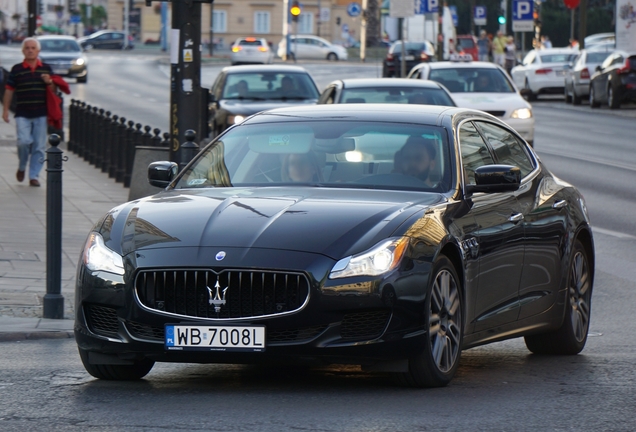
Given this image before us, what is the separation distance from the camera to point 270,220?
6887 mm

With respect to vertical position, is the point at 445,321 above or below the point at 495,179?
below

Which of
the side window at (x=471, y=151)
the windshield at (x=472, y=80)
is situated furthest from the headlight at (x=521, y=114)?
the side window at (x=471, y=151)

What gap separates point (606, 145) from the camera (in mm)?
28609

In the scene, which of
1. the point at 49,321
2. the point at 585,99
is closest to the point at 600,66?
the point at 585,99

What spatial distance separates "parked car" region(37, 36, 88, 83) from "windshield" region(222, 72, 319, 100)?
2597cm

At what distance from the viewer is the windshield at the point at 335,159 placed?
771cm

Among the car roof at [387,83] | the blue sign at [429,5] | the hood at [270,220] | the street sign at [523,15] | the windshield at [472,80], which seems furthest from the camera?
the blue sign at [429,5]

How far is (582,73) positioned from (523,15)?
8.32m

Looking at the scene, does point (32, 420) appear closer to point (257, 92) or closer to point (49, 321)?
point (49, 321)

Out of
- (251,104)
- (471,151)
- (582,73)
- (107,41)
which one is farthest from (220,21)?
(471,151)

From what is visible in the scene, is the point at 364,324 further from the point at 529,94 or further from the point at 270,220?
the point at 529,94

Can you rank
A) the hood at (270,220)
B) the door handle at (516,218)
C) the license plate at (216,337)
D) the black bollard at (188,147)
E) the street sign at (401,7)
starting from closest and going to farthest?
the license plate at (216,337) < the hood at (270,220) < the door handle at (516,218) < the black bollard at (188,147) < the street sign at (401,7)

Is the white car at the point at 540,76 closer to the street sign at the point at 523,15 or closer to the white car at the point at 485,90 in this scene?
the street sign at the point at 523,15

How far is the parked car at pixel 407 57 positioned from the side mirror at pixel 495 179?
47556 millimetres
